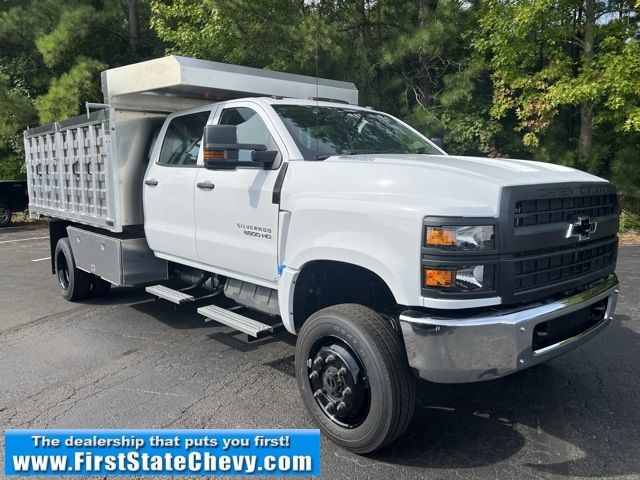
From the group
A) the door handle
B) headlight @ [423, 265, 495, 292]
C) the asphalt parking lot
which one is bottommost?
the asphalt parking lot

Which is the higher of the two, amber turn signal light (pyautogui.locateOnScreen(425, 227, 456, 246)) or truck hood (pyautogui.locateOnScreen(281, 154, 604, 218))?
truck hood (pyautogui.locateOnScreen(281, 154, 604, 218))

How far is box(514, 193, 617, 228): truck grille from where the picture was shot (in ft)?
9.82

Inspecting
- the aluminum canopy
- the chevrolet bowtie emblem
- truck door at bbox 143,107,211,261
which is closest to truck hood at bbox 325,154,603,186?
the chevrolet bowtie emblem

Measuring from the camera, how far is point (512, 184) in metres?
2.96

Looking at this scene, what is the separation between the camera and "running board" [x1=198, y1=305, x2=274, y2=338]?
13.5 ft

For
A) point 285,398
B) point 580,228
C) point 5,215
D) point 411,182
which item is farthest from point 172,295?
point 5,215

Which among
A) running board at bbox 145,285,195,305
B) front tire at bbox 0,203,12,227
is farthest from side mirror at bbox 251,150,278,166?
front tire at bbox 0,203,12,227

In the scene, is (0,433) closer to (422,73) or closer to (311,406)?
(311,406)

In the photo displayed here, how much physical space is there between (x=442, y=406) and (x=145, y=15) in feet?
58.2

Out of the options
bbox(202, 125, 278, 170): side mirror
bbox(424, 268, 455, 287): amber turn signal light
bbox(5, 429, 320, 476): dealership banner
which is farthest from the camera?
bbox(202, 125, 278, 170): side mirror

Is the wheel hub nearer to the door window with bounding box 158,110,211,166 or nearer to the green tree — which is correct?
the door window with bounding box 158,110,211,166

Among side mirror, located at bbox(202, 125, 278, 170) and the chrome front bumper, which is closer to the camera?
the chrome front bumper

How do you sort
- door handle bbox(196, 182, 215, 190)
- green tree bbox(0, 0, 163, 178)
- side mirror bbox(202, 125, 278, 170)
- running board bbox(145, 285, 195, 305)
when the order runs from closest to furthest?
side mirror bbox(202, 125, 278, 170), door handle bbox(196, 182, 215, 190), running board bbox(145, 285, 195, 305), green tree bbox(0, 0, 163, 178)

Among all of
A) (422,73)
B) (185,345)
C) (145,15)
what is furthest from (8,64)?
(185,345)
